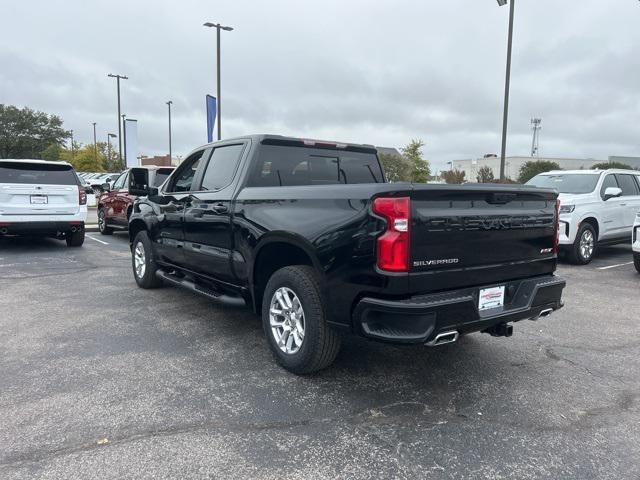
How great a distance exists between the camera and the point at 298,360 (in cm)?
384

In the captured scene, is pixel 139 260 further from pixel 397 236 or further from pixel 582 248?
pixel 582 248

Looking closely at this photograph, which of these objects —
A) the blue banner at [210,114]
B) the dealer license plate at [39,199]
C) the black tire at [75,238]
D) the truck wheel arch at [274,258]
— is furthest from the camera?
the blue banner at [210,114]

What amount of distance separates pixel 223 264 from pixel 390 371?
181cm

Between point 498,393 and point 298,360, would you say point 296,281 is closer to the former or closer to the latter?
point 298,360

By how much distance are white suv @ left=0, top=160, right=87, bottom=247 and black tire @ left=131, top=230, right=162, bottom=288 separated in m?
4.13

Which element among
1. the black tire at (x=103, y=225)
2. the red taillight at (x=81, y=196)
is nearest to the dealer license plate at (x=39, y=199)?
Result: the red taillight at (x=81, y=196)

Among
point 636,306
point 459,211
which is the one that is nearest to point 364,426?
point 459,211

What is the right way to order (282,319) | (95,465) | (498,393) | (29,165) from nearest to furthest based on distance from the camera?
1. (95,465)
2. (498,393)
3. (282,319)
4. (29,165)

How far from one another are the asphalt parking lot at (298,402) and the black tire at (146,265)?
96 centimetres

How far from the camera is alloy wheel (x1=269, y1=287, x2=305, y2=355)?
3879mm

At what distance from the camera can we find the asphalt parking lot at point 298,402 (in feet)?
9.17

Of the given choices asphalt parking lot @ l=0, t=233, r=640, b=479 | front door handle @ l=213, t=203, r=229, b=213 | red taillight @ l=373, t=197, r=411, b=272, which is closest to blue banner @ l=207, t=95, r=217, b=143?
asphalt parking lot @ l=0, t=233, r=640, b=479

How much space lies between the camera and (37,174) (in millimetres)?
10055

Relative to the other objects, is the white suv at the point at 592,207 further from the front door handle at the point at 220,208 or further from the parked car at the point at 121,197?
the parked car at the point at 121,197
